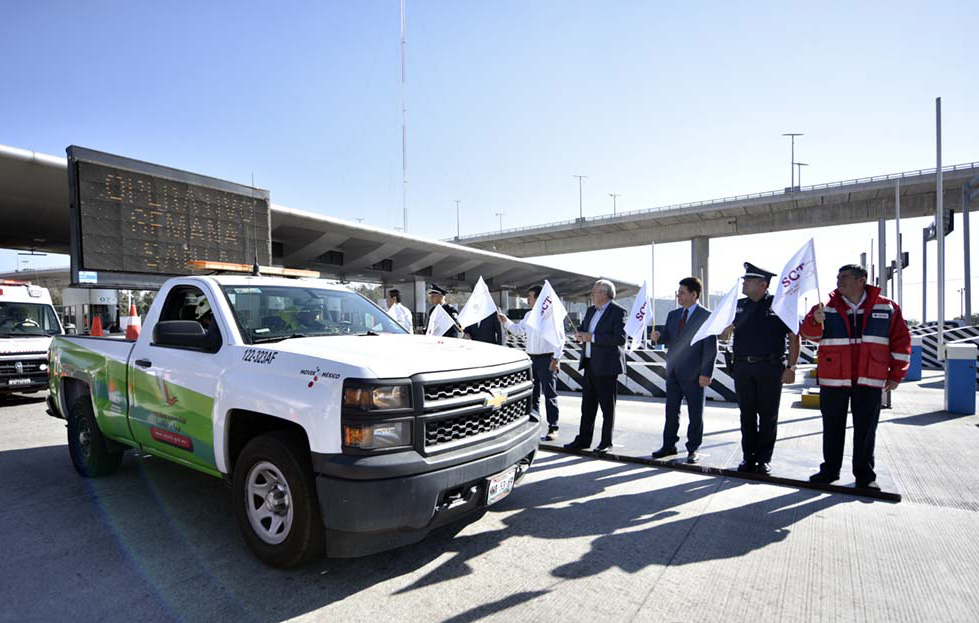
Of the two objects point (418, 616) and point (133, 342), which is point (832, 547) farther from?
point (133, 342)

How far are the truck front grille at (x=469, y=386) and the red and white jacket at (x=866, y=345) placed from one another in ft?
9.97

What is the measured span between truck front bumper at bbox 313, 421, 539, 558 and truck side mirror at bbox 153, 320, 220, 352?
135 cm

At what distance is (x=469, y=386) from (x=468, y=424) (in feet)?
0.80

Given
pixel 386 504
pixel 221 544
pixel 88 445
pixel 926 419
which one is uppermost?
pixel 386 504

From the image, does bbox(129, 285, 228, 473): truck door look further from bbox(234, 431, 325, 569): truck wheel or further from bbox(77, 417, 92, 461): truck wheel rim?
bbox(77, 417, 92, 461): truck wheel rim

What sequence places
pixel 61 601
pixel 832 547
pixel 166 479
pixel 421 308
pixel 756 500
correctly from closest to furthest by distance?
pixel 61 601
pixel 832 547
pixel 756 500
pixel 166 479
pixel 421 308

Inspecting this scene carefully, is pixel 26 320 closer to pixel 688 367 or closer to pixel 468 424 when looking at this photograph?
pixel 468 424

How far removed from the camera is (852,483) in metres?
4.98

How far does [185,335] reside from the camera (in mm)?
3689

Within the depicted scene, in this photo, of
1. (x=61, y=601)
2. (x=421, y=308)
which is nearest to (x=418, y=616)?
(x=61, y=601)

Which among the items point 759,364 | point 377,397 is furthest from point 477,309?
point 377,397

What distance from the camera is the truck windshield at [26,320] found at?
1063 cm

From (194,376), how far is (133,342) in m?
1.40

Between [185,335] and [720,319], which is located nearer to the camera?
[185,335]
